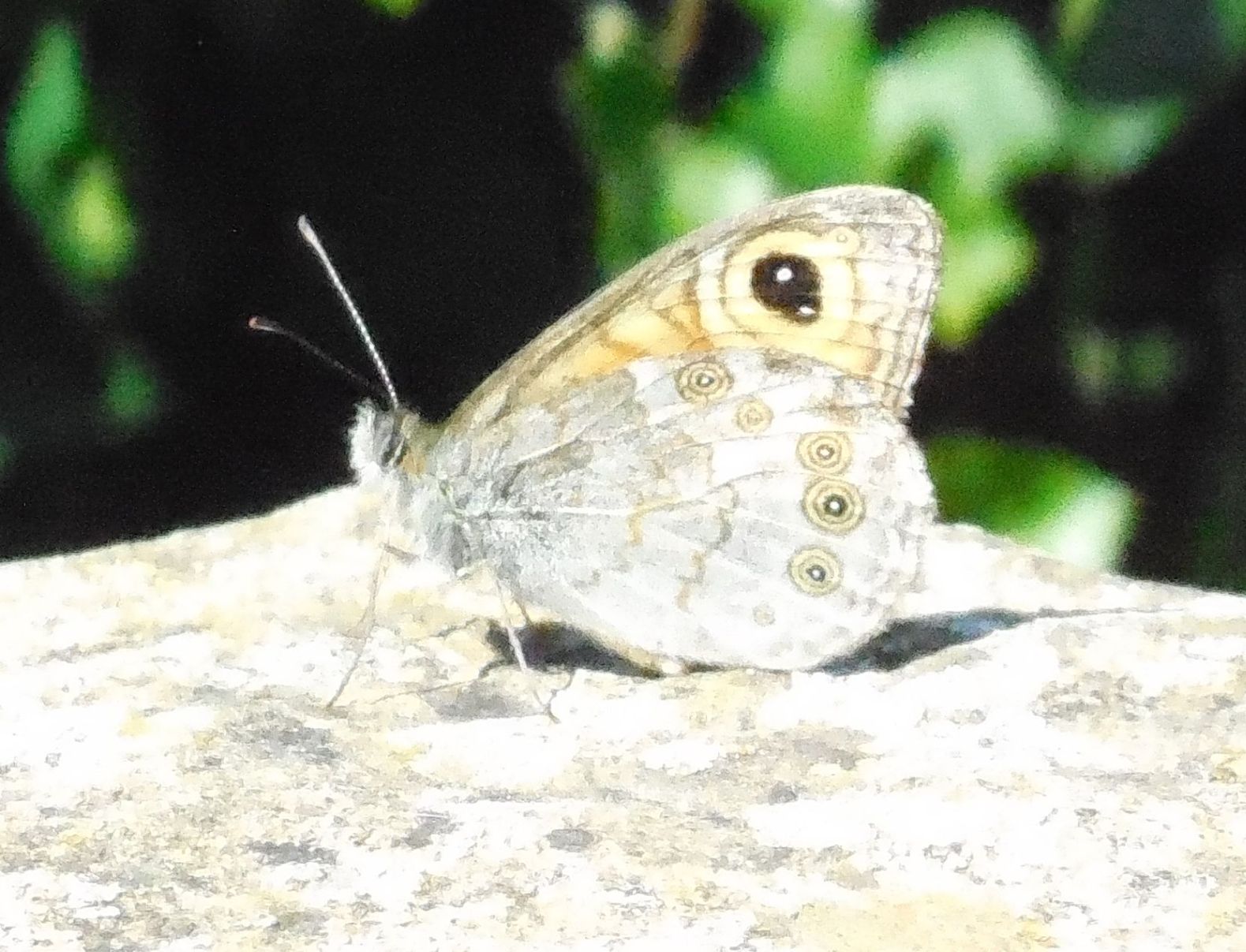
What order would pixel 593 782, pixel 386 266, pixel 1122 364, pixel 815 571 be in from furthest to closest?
pixel 386 266, pixel 1122 364, pixel 815 571, pixel 593 782

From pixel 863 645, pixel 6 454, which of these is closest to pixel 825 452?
pixel 863 645

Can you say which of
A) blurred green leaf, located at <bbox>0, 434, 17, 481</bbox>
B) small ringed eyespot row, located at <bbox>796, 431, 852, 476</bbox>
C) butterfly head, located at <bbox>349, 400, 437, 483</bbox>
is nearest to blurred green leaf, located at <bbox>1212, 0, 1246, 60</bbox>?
small ringed eyespot row, located at <bbox>796, 431, 852, 476</bbox>

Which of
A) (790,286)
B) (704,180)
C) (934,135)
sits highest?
(934,135)

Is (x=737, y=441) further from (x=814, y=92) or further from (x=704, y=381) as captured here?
(x=814, y=92)

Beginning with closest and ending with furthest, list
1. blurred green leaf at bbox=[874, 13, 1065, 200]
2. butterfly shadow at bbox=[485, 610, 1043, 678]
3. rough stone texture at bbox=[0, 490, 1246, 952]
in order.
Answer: rough stone texture at bbox=[0, 490, 1246, 952] → butterfly shadow at bbox=[485, 610, 1043, 678] → blurred green leaf at bbox=[874, 13, 1065, 200]

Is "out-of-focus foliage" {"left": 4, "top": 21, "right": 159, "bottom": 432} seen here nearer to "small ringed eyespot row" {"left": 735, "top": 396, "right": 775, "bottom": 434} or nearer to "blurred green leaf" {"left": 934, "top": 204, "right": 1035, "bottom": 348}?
"small ringed eyespot row" {"left": 735, "top": 396, "right": 775, "bottom": 434}

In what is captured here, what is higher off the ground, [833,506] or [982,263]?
[982,263]

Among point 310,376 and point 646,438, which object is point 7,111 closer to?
point 310,376
